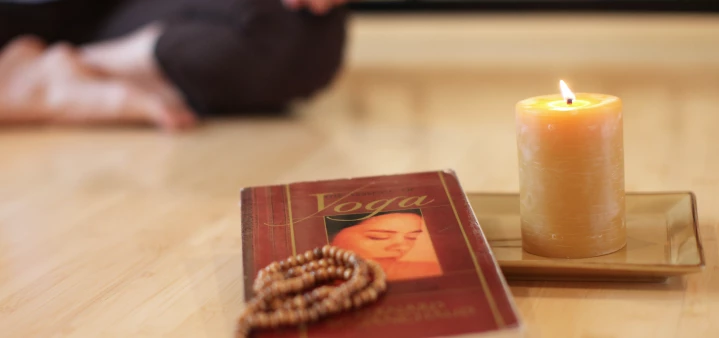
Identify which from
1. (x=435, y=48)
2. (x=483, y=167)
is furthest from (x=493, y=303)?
(x=435, y=48)

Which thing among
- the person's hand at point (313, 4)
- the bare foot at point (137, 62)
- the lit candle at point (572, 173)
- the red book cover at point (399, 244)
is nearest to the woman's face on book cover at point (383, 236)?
the red book cover at point (399, 244)

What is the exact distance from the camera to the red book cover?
51 cm

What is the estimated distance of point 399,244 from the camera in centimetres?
62

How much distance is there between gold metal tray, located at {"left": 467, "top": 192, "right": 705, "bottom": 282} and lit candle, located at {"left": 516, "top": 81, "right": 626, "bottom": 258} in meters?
0.02

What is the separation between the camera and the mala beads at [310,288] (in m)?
0.52

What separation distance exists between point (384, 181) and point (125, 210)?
43 centimetres

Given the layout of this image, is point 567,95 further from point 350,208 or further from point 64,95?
point 64,95

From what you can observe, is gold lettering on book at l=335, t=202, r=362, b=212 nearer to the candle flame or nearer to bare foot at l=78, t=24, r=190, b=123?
the candle flame

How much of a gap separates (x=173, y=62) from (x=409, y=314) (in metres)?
1.17

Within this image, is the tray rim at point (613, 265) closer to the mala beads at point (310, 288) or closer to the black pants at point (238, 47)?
the mala beads at point (310, 288)

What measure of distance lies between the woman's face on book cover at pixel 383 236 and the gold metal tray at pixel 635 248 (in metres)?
0.08

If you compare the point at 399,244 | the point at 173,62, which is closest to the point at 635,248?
the point at 399,244

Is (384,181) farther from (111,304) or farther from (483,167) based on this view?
(483,167)

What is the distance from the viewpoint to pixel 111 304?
0.69 m
